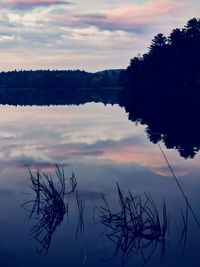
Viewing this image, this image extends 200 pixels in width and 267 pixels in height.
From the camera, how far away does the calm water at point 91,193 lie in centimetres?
1174

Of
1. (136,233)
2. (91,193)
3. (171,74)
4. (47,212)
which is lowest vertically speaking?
(91,193)

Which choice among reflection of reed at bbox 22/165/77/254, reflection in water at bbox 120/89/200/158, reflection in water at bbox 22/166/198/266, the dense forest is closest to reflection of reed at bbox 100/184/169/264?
reflection in water at bbox 22/166/198/266

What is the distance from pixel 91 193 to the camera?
57.9 feet

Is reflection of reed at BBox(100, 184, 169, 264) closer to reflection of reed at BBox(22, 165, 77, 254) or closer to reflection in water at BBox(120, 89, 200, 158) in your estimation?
reflection of reed at BBox(22, 165, 77, 254)

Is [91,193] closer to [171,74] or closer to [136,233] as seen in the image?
[136,233]

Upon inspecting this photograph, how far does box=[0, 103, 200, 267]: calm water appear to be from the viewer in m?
11.7

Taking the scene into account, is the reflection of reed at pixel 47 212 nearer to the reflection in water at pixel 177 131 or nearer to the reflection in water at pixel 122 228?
the reflection in water at pixel 122 228

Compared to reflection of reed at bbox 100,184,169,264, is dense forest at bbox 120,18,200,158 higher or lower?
higher

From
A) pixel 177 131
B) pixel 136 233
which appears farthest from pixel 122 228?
pixel 177 131

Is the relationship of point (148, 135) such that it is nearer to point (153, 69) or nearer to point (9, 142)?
point (9, 142)

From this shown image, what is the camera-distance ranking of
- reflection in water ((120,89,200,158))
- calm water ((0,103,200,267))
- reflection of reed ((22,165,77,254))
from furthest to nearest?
reflection in water ((120,89,200,158)) < reflection of reed ((22,165,77,254)) < calm water ((0,103,200,267))

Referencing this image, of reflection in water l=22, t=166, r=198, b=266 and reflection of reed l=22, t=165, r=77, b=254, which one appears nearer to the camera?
reflection in water l=22, t=166, r=198, b=266

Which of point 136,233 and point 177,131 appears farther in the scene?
point 177,131

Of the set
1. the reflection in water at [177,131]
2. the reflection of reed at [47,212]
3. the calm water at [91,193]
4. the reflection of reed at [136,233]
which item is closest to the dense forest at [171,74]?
the reflection in water at [177,131]
